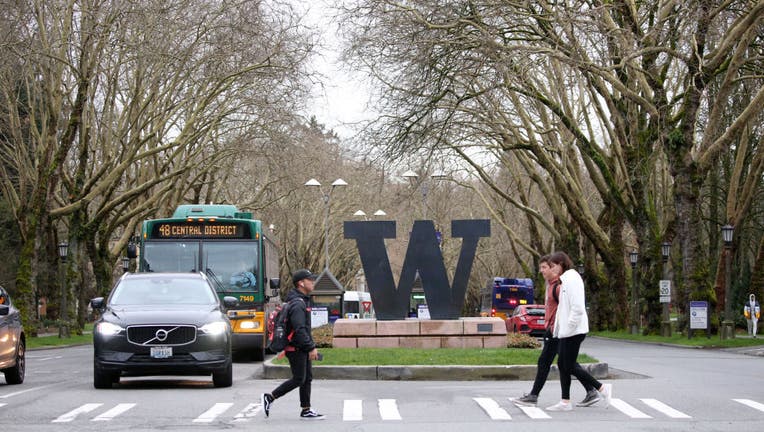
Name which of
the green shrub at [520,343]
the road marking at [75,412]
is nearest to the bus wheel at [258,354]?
the green shrub at [520,343]

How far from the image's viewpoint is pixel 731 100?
44812mm

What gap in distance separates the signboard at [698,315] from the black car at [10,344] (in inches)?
857

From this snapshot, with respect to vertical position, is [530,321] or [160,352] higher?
[160,352]

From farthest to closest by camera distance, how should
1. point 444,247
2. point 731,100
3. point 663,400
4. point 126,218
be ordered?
point 444,247, point 126,218, point 731,100, point 663,400

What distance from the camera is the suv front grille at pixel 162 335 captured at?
16.4 m

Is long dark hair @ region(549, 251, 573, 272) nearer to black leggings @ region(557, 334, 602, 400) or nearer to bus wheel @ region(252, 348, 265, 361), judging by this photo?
black leggings @ region(557, 334, 602, 400)

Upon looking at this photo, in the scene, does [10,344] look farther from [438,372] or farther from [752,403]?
[752,403]

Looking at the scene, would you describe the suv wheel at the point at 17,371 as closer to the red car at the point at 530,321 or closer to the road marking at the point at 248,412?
the road marking at the point at 248,412

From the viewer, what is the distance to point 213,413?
1338 centimetres

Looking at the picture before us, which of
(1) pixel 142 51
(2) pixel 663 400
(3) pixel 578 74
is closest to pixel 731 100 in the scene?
(3) pixel 578 74

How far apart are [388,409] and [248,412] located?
5.23 feet

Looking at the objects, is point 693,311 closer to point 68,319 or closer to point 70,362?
point 70,362

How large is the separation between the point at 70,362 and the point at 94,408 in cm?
1359

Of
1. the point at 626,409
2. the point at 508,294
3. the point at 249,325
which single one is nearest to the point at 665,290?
the point at 249,325
